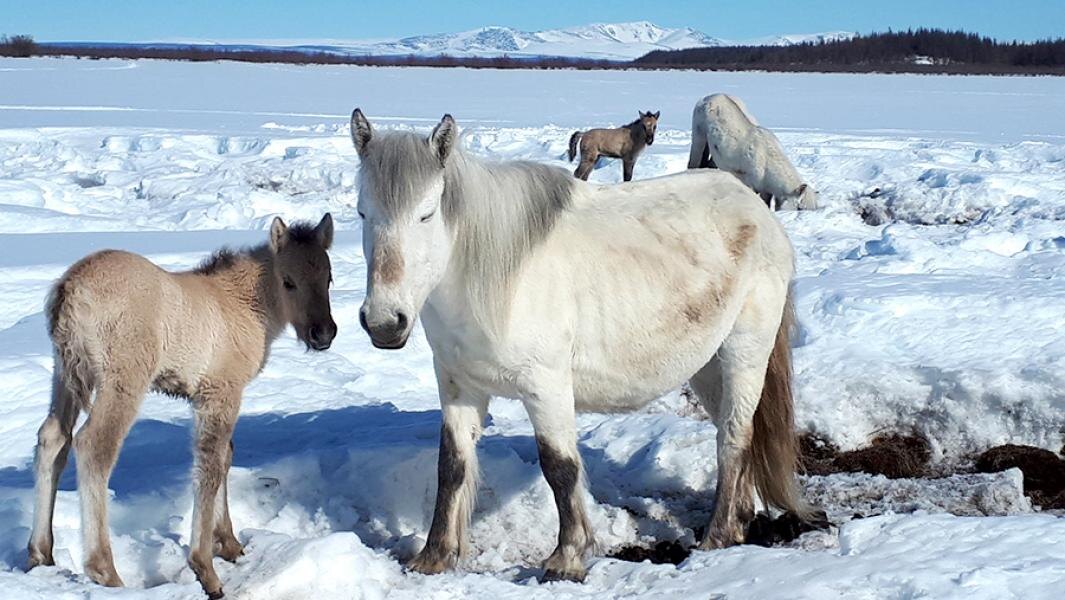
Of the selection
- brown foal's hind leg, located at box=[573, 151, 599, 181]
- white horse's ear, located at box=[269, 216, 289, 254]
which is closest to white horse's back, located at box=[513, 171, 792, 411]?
white horse's ear, located at box=[269, 216, 289, 254]

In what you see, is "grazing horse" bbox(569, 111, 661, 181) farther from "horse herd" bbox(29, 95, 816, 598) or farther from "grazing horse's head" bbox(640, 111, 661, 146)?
"horse herd" bbox(29, 95, 816, 598)

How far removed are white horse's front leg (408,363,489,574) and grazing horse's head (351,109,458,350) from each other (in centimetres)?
69

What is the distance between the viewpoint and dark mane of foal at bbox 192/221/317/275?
402 cm

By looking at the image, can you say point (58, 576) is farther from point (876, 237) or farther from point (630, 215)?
point (876, 237)

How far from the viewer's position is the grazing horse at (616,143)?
15289mm

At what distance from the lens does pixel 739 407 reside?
4.50 metres

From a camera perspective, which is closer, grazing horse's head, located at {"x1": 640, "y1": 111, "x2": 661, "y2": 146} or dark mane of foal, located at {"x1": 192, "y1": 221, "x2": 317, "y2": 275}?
dark mane of foal, located at {"x1": 192, "y1": 221, "x2": 317, "y2": 275}

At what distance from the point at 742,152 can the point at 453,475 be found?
8995mm

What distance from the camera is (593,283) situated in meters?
3.92

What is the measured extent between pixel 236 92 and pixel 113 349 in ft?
93.1

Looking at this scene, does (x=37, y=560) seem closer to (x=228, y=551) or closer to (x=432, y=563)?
(x=228, y=551)

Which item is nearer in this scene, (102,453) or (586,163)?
(102,453)

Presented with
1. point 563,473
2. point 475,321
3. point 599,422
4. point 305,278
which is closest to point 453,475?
point 563,473

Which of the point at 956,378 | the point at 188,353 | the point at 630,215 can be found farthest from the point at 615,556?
the point at 956,378
